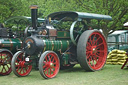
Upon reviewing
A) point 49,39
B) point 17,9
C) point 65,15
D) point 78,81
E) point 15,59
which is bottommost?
point 78,81

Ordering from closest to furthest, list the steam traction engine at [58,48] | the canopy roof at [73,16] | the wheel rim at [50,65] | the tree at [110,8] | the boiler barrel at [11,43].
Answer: the wheel rim at [50,65] → the steam traction engine at [58,48] → the canopy roof at [73,16] → the boiler barrel at [11,43] → the tree at [110,8]

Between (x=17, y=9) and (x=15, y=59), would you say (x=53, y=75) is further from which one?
(x=17, y=9)

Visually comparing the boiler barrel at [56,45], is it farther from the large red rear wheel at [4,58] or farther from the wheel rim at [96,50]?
the large red rear wheel at [4,58]

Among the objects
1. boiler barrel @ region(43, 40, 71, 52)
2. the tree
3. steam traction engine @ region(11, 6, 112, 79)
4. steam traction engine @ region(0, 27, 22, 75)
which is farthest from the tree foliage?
steam traction engine @ region(0, 27, 22, 75)

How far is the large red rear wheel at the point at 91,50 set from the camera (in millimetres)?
8547

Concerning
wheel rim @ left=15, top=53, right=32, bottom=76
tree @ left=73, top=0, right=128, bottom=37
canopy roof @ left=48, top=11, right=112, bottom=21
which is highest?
tree @ left=73, top=0, right=128, bottom=37

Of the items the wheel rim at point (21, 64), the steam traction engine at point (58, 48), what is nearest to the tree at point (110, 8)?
the steam traction engine at point (58, 48)

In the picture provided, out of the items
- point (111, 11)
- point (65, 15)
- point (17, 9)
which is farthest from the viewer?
point (17, 9)

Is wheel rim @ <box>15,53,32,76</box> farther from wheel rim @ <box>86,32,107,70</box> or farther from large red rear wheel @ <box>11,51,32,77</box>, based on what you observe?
wheel rim @ <box>86,32,107,70</box>

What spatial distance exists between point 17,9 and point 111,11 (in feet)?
21.9

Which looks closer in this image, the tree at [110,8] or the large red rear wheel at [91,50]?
the large red rear wheel at [91,50]

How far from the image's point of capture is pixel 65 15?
970 cm

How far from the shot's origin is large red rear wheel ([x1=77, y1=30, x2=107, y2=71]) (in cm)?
855

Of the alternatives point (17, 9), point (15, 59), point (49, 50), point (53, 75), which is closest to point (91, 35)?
point (49, 50)
